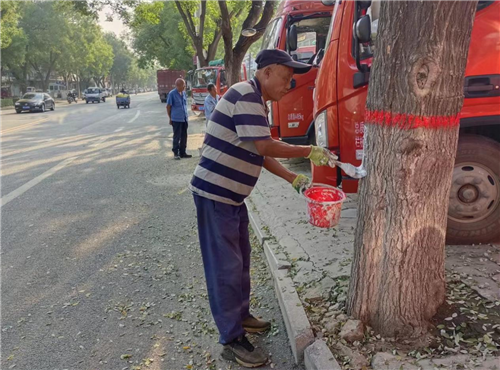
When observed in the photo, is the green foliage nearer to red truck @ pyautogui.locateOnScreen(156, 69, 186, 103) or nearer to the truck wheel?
red truck @ pyautogui.locateOnScreen(156, 69, 186, 103)

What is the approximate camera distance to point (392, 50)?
2.32 m

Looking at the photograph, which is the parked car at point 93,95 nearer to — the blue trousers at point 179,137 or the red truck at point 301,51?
the blue trousers at point 179,137

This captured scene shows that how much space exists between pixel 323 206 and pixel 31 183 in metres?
6.60

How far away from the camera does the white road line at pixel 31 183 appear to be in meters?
6.56

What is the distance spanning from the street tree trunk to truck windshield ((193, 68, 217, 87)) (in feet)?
65.9

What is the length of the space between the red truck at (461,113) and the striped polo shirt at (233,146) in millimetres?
1726

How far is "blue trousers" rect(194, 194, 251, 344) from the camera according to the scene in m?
2.65

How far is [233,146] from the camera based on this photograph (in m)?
2.55

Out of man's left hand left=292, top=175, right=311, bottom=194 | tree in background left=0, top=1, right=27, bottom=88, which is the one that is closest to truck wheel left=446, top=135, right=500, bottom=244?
man's left hand left=292, top=175, right=311, bottom=194

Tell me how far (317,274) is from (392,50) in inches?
79.6

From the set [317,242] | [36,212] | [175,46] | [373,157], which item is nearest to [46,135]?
[36,212]

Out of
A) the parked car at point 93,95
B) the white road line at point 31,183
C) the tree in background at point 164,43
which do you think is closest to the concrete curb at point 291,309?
the white road line at point 31,183

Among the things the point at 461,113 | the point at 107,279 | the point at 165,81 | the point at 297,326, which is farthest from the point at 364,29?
the point at 165,81

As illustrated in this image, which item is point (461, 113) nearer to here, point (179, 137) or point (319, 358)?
point (319, 358)
